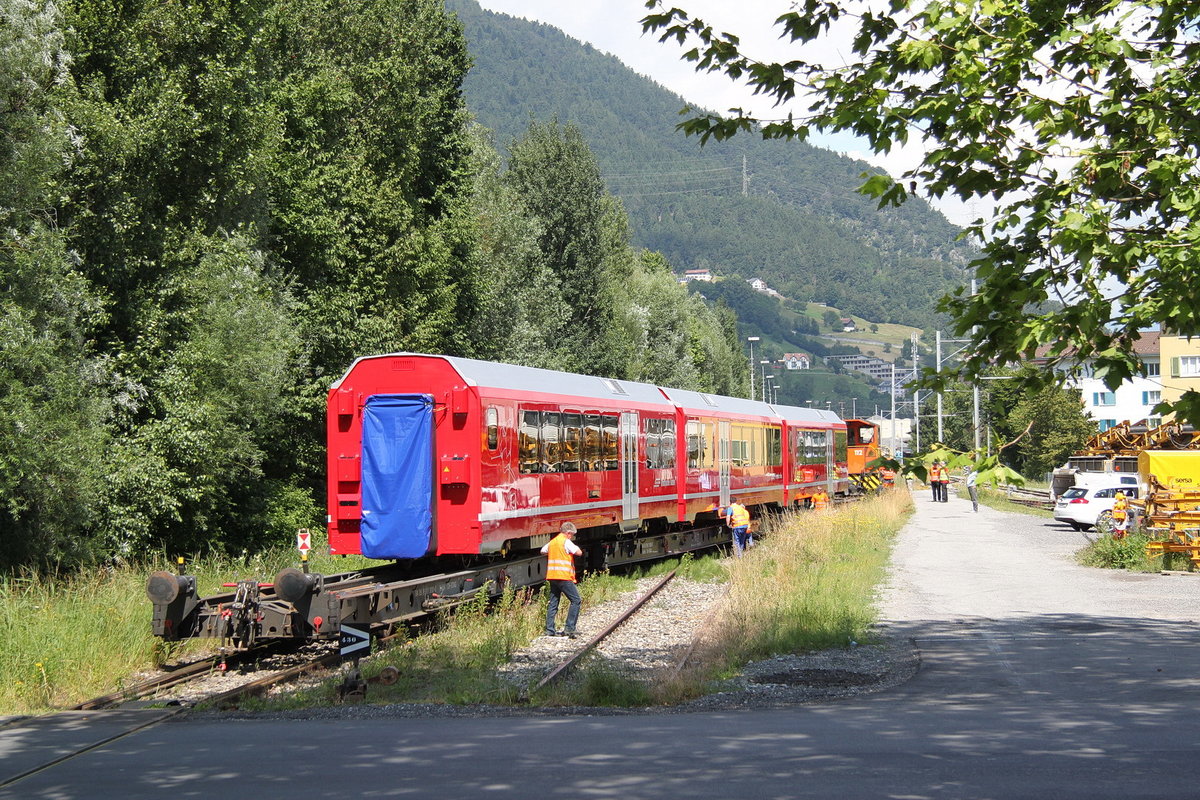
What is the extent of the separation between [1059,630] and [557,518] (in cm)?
717

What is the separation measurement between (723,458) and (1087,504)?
12.8m

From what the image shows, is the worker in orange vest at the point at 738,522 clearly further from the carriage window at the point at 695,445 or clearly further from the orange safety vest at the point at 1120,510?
the orange safety vest at the point at 1120,510

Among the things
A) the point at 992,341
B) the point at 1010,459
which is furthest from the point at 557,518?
the point at 1010,459

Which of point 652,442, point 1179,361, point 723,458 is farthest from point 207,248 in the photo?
point 1179,361

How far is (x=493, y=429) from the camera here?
51.6 feet

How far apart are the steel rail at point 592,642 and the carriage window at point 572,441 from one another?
2338mm

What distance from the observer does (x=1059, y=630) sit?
14852 mm

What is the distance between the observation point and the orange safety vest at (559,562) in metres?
15.2

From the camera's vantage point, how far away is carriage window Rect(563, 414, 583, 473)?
18250 millimetres

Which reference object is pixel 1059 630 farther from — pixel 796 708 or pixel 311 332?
pixel 311 332

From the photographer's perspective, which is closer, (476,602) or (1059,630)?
(1059,630)

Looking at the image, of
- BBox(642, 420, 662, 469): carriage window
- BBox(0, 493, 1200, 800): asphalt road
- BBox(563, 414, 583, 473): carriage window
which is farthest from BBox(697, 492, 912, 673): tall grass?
BBox(563, 414, 583, 473): carriage window

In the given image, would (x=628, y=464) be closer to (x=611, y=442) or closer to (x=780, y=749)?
(x=611, y=442)

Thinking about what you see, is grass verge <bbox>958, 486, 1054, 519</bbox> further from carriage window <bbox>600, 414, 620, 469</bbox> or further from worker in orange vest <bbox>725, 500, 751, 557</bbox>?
carriage window <bbox>600, 414, 620, 469</bbox>
